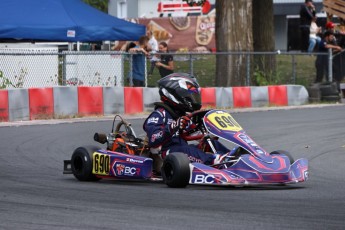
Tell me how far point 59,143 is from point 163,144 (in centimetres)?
430

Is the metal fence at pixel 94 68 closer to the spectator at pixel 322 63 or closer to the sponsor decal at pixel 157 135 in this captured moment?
the spectator at pixel 322 63

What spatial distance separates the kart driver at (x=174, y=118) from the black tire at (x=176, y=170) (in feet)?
1.15

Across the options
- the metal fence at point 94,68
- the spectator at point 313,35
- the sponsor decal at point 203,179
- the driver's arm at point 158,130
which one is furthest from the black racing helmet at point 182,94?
the spectator at point 313,35

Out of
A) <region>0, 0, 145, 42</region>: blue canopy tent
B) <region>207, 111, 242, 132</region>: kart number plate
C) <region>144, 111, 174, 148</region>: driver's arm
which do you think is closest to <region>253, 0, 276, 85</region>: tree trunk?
<region>0, 0, 145, 42</region>: blue canopy tent

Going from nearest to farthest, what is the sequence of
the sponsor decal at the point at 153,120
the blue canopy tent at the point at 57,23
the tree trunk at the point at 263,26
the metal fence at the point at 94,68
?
the sponsor decal at the point at 153,120 → the metal fence at the point at 94,68 → the blue canopy tent at the point at 57,23 → the tree trunk at the point at 263,26

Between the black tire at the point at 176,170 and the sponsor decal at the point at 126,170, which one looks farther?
the sponsor decal at the point at 126,170

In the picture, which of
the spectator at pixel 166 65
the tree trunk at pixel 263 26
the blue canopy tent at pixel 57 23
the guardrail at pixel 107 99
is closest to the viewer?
the guardrail at pixel 107 99

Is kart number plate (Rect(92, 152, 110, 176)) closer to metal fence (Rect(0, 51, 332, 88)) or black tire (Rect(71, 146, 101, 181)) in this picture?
black tire (Rect(71, 146, 101, 181))

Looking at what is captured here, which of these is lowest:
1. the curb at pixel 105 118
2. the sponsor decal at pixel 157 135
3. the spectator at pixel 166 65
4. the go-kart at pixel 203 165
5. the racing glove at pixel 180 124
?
the curb at pixel 105 118

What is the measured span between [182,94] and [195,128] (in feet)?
1.13

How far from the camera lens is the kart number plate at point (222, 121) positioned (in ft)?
29.4

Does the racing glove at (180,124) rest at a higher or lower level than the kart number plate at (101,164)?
higher

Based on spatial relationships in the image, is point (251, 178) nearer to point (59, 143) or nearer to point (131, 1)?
point (59, 143)

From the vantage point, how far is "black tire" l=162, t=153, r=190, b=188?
8719 mm
